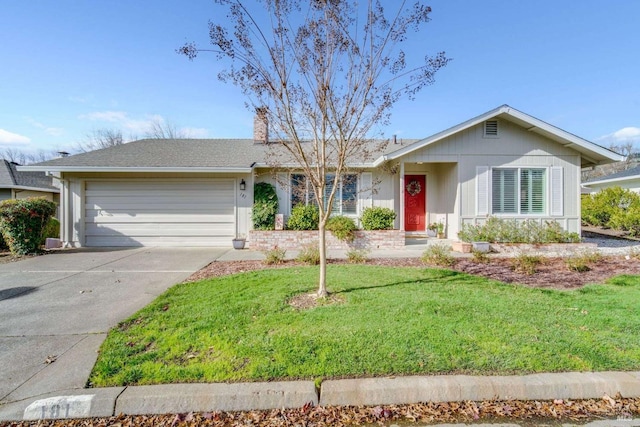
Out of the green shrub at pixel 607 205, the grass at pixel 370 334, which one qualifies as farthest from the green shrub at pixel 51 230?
the green shrub at pixel 607 205

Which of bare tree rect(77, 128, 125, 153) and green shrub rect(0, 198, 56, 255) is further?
Result: bare tree rect(77, 128, 125, 153)

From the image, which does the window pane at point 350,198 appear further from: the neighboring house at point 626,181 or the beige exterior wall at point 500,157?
the neighboring house at point 626,181

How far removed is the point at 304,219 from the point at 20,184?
47.7 feet

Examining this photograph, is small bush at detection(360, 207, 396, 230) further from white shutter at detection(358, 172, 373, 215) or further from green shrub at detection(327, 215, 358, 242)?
white shutter at detection(358, 172, 373, 215)

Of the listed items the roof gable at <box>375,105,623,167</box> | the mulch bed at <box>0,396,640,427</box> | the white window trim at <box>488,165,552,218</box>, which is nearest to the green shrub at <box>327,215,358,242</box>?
the roof gable at <box>375,105,623,167</box>

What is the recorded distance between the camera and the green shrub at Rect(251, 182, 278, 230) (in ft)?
32.7

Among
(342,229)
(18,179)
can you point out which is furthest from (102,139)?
(342,229)

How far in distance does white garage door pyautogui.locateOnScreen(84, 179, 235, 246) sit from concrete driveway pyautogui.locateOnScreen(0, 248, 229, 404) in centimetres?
170

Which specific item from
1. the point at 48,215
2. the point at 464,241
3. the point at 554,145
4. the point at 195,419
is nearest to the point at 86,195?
the point at 48,215

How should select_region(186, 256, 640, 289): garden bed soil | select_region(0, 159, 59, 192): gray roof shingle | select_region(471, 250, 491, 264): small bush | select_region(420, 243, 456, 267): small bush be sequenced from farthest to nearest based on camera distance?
select_region(0, 159, 59, 192): gray roof shingle, select_region(471, 250, 491, 264): small bush, select_region(420, 243, 456, 267): small bush, select_region(186, 256, 640, 289): garden bed soil

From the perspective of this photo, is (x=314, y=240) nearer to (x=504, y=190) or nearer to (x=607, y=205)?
(x=504, y=190)

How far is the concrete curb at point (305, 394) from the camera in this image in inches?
91.7

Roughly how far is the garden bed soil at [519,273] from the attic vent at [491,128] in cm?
422

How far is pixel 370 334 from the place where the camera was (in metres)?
3.22
